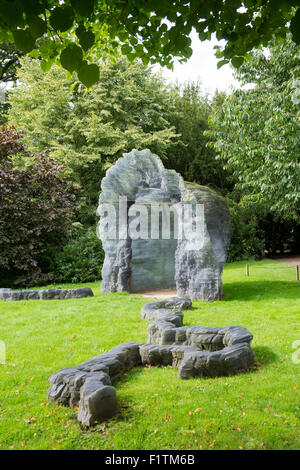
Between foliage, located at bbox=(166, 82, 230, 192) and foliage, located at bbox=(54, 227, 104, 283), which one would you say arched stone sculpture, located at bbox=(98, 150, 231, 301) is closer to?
foliage, located at bbox=(54, 227, 104, 283)

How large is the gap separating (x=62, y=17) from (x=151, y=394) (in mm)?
4098

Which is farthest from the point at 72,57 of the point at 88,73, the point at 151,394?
the point at 151,394

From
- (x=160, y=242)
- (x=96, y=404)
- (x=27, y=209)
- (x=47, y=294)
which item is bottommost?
(x=96, y=404)

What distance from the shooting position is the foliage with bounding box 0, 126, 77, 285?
1374 centimetres

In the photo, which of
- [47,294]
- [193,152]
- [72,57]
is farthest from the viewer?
[193,152]

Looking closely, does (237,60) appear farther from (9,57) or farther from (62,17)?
(9,57)

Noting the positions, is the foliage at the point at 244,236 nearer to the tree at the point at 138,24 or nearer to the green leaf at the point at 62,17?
the tree at the point at 138,24

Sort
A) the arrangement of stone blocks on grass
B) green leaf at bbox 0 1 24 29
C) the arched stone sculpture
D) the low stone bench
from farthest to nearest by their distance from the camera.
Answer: the low stone bench
the arched stone sculpture
the arrangement of stone blocks on grass
green leaf at bbox 0 1 24 29

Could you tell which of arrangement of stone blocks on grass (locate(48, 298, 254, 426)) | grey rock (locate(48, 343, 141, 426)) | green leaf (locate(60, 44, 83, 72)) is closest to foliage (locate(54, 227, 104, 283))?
arrangement of stone blocks on grass (locate(48, 298, 254, 426))

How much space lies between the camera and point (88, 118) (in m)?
19.1

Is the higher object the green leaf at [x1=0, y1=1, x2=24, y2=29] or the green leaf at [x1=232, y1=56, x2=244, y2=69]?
the green leaf at [x1=232, y1=56, x2=244, y2=69]

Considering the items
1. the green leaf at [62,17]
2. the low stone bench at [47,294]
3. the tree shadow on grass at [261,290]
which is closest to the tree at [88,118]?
the low stone bench at [47,294]

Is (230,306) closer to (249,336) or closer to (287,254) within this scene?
(249,336)

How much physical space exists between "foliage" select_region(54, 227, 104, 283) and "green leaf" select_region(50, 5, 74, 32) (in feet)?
41.2
